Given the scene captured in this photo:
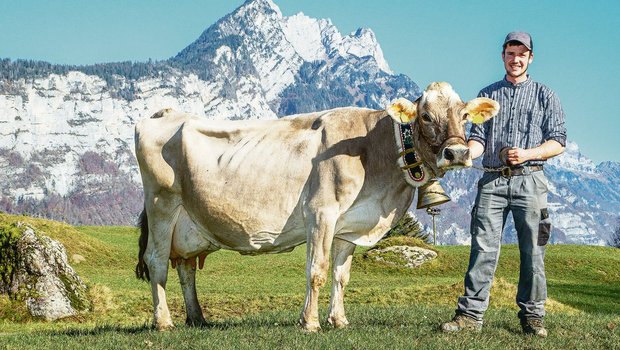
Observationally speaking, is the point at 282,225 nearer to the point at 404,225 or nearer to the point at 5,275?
the point at 5,275

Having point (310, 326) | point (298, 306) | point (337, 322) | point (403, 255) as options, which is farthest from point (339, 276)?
point (403, 255)

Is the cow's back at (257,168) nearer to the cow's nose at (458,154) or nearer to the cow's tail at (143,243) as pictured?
the cow's tail at (143,243)

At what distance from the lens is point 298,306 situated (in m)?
17.4

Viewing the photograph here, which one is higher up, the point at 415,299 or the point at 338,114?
the point at 338,114

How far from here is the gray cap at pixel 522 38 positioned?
9617mm

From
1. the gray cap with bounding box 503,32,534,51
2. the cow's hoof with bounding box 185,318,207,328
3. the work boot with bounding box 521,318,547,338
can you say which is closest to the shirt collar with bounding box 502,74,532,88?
the gray cap with bounding box 503,32,534,51

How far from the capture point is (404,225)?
47.5m

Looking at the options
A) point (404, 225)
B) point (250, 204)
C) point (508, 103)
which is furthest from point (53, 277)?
point (404, 225)

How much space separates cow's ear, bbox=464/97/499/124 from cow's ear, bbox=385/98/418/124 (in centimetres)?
64

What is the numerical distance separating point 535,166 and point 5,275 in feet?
35.4

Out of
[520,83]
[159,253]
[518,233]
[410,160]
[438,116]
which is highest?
[520,83]

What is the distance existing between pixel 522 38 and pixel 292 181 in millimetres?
3353

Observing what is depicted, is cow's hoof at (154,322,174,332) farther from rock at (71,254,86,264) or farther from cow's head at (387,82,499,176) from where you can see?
rock at (71,254,86,264)

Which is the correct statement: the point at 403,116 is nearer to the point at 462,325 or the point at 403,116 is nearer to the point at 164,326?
the point at 462,325
